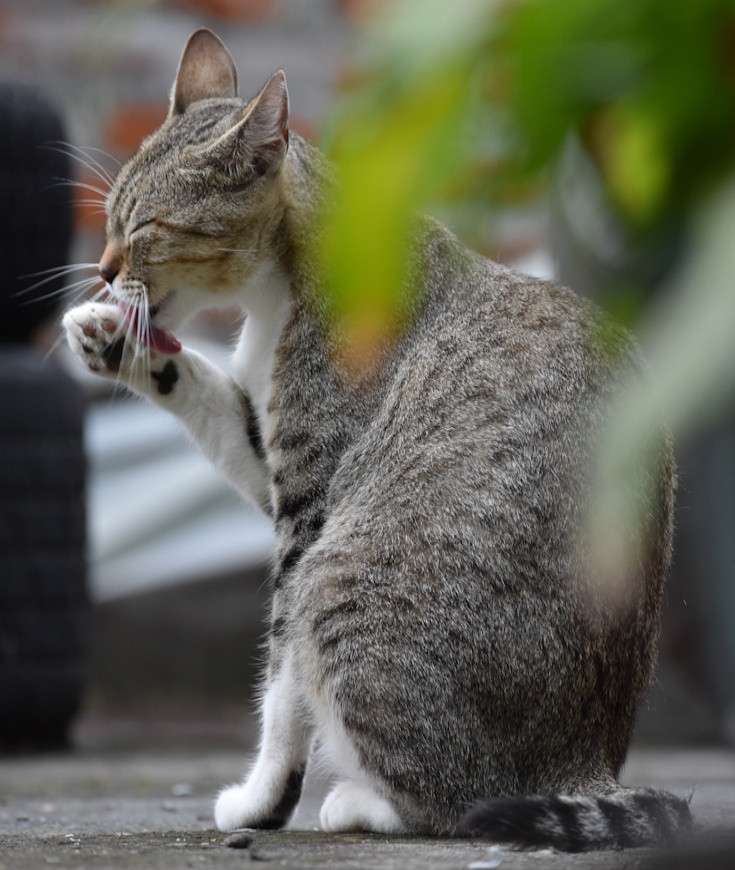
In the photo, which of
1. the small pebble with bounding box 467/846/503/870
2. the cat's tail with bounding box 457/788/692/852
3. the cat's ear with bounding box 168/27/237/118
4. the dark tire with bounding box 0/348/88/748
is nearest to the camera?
the small pebble with bounding box 467/846/503/870

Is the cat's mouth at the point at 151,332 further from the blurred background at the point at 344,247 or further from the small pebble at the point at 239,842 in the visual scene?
the small pebble at the point at 239,842

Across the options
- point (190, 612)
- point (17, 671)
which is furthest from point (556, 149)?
point (190, 612)

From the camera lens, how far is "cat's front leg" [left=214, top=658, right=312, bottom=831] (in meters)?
2.10

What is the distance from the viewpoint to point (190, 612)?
13.5ft

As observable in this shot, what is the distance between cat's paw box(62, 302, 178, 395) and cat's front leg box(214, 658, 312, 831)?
25.8 inches

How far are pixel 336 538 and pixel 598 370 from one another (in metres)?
0.50

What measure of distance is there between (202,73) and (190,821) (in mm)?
1547

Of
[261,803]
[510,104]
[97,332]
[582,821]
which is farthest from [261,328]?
[510,104]

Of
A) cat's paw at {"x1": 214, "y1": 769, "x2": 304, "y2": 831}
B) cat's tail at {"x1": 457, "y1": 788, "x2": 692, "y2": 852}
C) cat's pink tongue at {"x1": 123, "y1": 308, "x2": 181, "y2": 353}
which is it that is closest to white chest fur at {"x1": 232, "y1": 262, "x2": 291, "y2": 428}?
cat's pink tongue at {"x1": 123, "y1": 308, "x2": 181, "y2": 353}

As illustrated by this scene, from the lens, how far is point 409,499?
2.02 m

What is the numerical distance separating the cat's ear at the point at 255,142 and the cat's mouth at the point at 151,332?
30cm

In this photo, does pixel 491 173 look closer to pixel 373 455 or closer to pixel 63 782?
pixel 373 455

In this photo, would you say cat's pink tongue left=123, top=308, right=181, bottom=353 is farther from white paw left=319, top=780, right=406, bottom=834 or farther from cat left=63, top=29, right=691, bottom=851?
white paw left=319, top=780, right=406, bottom=834

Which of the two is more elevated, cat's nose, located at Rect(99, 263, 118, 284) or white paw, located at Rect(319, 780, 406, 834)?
cat's nose, located at Rect(99, 263, 118, 284)
